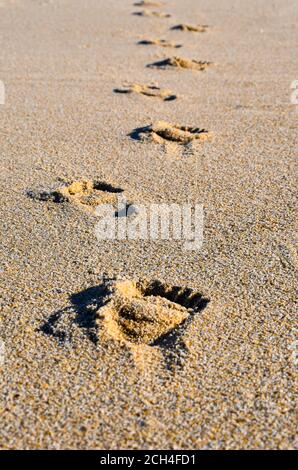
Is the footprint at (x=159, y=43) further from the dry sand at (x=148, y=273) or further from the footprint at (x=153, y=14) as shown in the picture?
the footprint at (x=153, y=14)

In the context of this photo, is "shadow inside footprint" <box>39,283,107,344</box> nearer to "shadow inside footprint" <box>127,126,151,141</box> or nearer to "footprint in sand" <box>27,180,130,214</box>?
"footprint in sand" <box>27,180,130,214</box>

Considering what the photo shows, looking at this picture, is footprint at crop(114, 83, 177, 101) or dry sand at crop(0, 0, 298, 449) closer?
dry sand at crop(0, 0, 298, 449)

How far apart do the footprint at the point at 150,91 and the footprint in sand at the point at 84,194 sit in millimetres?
1241

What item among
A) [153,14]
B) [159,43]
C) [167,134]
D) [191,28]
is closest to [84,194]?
[167,134]

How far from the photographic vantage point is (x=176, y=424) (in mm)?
1277

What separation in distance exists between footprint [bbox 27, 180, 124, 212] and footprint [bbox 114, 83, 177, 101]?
1241 mm

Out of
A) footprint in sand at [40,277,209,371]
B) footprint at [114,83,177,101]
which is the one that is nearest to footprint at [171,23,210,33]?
footprint at [114,83,177,101]

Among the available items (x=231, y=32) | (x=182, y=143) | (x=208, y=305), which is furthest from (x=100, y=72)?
(x=208, y=305)

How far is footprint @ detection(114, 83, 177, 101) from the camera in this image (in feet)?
11.3

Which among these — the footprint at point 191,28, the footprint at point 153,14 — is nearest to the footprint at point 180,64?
the footprint at point 191,28

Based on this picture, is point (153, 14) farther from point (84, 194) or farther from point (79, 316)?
point (79, 316)

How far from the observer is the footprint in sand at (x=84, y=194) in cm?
223

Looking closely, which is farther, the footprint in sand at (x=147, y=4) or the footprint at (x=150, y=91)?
the footprint in sand at (x=147, y=4)

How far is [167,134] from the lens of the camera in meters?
2.86
